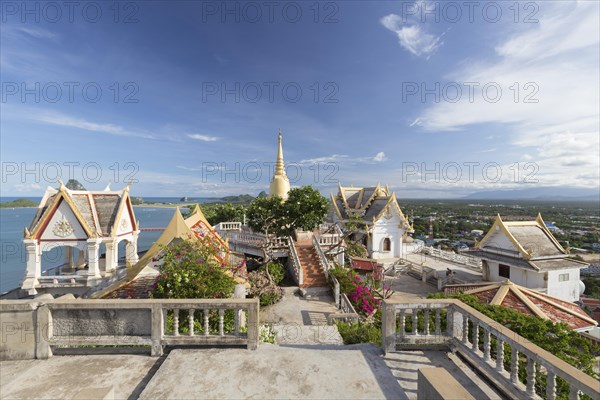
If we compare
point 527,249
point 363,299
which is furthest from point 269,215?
point 527,249

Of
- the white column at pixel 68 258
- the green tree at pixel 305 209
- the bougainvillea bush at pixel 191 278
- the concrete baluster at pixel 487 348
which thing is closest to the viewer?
the concrete baluster at pixel 487 348

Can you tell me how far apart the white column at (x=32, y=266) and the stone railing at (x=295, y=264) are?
13.8m

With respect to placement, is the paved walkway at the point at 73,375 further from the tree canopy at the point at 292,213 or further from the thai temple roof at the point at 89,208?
the tree canopy at the point at 292,213

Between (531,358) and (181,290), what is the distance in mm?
7140

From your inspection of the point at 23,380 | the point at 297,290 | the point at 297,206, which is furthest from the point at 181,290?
the point at 297,206

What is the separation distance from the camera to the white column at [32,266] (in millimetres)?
14969

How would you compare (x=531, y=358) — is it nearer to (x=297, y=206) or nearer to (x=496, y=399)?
(x=496, y=399)

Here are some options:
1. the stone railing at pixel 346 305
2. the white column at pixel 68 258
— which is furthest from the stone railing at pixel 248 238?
the white column at pixel 68 258

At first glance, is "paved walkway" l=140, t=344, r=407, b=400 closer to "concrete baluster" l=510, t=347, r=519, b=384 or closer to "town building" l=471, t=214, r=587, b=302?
"concrete baluster" l=510, t=347, r=519, b=384

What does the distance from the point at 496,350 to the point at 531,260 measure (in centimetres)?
1664

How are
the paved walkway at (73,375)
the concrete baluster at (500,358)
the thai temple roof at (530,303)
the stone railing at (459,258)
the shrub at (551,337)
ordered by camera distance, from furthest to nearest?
the stone railing at (459,258)
the thai temple roof at (530,303)
the shrub at (551,337)
the concrete baluster at (500,358)
the paved walkway at (73,375)

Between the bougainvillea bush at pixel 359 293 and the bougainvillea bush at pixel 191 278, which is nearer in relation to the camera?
the bougainvillea bush at pixel 191 278

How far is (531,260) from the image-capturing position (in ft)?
Answer: 57.1

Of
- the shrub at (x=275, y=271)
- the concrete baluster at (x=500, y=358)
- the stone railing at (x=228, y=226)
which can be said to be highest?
the stone railing at (x=228, y=226)
